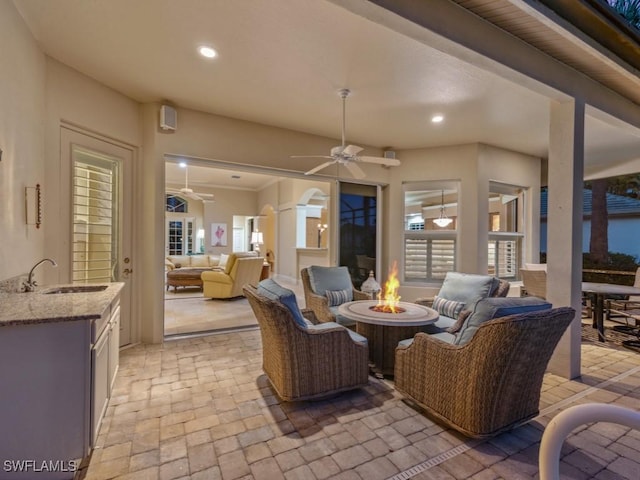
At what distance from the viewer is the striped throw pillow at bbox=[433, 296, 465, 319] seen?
11.3 feet

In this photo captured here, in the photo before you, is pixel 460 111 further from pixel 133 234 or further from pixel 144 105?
pixel 133 234

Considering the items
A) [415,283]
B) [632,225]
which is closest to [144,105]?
[415,283]

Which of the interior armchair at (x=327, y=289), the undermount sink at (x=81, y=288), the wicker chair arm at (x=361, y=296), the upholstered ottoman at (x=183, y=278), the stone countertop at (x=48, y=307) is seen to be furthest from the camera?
the upholstered ottoman at (x=183, y=278)

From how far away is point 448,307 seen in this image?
11.6 feet

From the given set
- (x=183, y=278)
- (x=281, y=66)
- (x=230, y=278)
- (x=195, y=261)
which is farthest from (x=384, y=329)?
(x=195, y=261)

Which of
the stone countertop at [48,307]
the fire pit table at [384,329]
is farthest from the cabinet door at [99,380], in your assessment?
the fire pit table at [384,329]

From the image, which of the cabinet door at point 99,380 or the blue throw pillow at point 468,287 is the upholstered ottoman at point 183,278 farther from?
the blue throw pillow at point 468,287

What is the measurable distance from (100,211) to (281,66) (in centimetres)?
255

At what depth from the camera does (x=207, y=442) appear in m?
2.07

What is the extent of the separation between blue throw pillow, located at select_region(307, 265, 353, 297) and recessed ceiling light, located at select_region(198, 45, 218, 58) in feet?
8.29

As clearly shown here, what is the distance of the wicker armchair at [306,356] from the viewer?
2389 mm

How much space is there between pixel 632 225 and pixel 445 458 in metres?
7.00

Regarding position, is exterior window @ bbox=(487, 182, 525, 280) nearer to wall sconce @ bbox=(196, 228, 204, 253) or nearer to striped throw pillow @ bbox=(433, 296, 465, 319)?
striped throw pillow @ bbox=(433, 296, 465, 319)

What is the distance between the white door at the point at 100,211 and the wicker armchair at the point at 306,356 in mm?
2059
